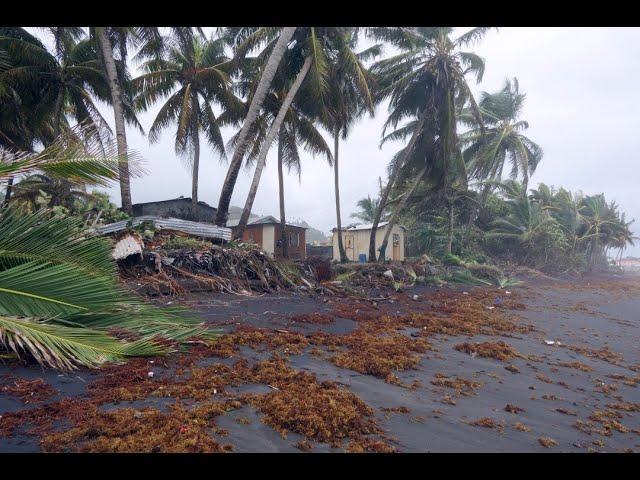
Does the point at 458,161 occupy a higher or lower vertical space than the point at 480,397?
higher

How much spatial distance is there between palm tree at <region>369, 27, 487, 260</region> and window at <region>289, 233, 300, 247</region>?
682cm

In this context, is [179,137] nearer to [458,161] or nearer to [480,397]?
[458,161]

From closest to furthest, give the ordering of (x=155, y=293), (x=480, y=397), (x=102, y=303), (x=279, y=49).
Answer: (x=102, y=303)
(x=480, y=397)
(x=155, y=293)
(x=279, y=49)

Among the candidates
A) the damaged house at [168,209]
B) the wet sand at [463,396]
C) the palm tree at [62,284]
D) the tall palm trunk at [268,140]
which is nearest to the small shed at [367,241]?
the damaged house at [168,209]

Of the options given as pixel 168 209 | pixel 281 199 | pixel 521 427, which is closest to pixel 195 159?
pixel 168 209

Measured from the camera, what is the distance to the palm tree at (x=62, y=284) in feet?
10.3

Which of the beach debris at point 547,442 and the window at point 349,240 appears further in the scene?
the window at point 349,240

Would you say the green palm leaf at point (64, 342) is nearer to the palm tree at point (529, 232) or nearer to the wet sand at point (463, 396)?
the wet sand at point (463, 396)

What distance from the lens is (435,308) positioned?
10070 mm

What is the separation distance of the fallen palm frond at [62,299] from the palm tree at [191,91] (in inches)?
539

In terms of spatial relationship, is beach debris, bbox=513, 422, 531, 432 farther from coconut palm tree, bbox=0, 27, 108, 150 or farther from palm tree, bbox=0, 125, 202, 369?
coconut palm tree, bbox=0, 27, 108, 150

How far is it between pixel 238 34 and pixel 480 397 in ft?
50.7

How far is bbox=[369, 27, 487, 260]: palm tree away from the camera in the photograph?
18328mm

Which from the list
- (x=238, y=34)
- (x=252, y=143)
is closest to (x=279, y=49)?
(x=238, y=34)
